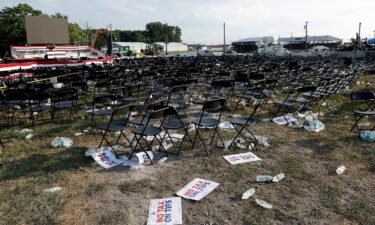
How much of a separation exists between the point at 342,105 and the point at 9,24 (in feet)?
164

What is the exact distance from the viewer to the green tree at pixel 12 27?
46.7 m

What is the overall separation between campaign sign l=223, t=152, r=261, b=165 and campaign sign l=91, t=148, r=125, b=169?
5.32 ft

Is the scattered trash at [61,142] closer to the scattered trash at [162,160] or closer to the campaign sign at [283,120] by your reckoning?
the scattered trash at [162,160]

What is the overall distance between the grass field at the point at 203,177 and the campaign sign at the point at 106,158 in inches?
4.4

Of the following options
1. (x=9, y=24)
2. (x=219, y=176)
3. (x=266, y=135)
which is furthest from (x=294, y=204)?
(x=9, y=24)

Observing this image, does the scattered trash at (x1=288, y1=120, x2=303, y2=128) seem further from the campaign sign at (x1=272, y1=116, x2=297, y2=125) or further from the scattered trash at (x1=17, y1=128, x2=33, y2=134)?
the scattered trash at (x1=17, y1=128, x2=33, y2=134)

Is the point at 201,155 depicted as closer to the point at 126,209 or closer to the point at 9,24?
the point at 126,209

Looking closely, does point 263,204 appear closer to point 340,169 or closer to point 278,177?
point 278,177

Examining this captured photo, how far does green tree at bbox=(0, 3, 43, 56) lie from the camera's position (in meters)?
46.7

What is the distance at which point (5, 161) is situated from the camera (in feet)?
16.5

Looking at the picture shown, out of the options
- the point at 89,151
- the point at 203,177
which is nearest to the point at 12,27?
the point at 89,151

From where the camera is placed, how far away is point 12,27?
154ft

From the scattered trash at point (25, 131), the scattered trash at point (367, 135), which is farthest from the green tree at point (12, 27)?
the scattered trash at point (367, 135)

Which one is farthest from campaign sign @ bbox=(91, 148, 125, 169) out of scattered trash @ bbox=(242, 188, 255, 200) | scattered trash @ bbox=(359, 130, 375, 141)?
scattered trash @ bbox=(359, 130, 375, 141)
